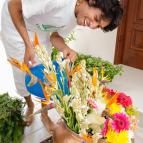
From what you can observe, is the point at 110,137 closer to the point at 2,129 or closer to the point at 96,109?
the point at 96,109

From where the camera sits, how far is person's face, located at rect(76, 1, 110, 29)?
0.90 meters

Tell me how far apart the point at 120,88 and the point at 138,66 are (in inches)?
24.6

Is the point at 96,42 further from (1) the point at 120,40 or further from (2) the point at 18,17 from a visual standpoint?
(2) the point at 18,17

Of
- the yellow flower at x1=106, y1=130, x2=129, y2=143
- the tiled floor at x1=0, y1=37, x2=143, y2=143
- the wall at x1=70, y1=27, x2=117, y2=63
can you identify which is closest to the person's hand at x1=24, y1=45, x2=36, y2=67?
the yellow flower at x1=106, y1=130, x2=129, y2=143

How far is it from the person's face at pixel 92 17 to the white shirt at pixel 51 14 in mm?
127

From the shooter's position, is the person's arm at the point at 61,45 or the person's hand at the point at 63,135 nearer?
the person's hand at the point at 63,135

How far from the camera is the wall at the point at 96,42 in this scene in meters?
2.86

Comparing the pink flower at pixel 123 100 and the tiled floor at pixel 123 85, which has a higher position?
the pink flower at pixel 123 100

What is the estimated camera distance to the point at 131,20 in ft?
9.24

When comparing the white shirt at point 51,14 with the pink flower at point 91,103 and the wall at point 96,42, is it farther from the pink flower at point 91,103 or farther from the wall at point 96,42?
the wall at point 96,42

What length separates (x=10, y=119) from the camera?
1231mm

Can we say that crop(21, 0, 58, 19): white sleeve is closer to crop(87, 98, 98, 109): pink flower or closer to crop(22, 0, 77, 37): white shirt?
crop(22, 0, 77, 37): white shirt

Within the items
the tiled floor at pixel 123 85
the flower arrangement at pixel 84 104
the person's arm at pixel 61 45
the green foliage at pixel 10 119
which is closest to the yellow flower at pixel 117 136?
the flower arrangement at pixel 84 104

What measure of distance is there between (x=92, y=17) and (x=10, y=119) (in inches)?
24.9
